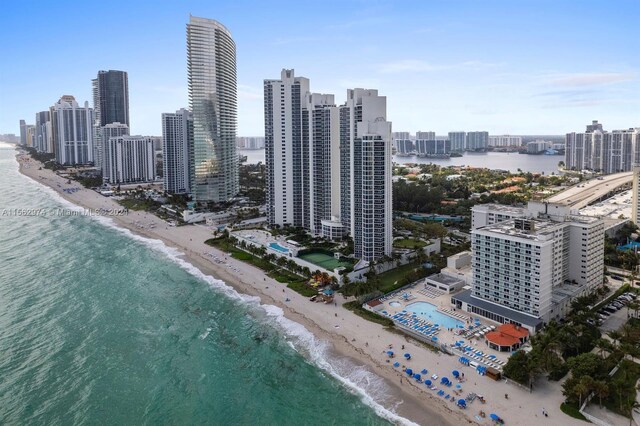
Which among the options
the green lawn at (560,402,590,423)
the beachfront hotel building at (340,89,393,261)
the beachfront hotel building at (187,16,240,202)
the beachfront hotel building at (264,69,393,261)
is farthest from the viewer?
the beachfront hotel building at (187,16,240,202)

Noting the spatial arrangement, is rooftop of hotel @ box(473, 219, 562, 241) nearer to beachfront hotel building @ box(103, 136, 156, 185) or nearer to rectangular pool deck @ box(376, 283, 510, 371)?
rectangular pool deck @ box(376, 283, 510, 371)

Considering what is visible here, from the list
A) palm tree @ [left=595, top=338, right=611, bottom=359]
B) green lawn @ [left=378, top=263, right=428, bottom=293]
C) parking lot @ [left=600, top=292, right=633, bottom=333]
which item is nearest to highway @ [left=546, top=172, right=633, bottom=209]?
green lawn @ [left=378, top=263, right=428, bottom=293]

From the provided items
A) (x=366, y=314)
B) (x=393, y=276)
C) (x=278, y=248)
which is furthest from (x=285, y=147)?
(x=366, y=314)

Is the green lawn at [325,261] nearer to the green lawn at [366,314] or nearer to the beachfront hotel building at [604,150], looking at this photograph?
the green lawn at [366,314]

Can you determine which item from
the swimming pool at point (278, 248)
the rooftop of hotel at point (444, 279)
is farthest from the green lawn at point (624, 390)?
the swimming pool at point (278, 248)

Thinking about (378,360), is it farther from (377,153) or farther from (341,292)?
(377,153)

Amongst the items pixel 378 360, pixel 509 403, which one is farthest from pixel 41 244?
pixel 509 403

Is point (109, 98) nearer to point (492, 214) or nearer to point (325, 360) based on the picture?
point (492, 214)
